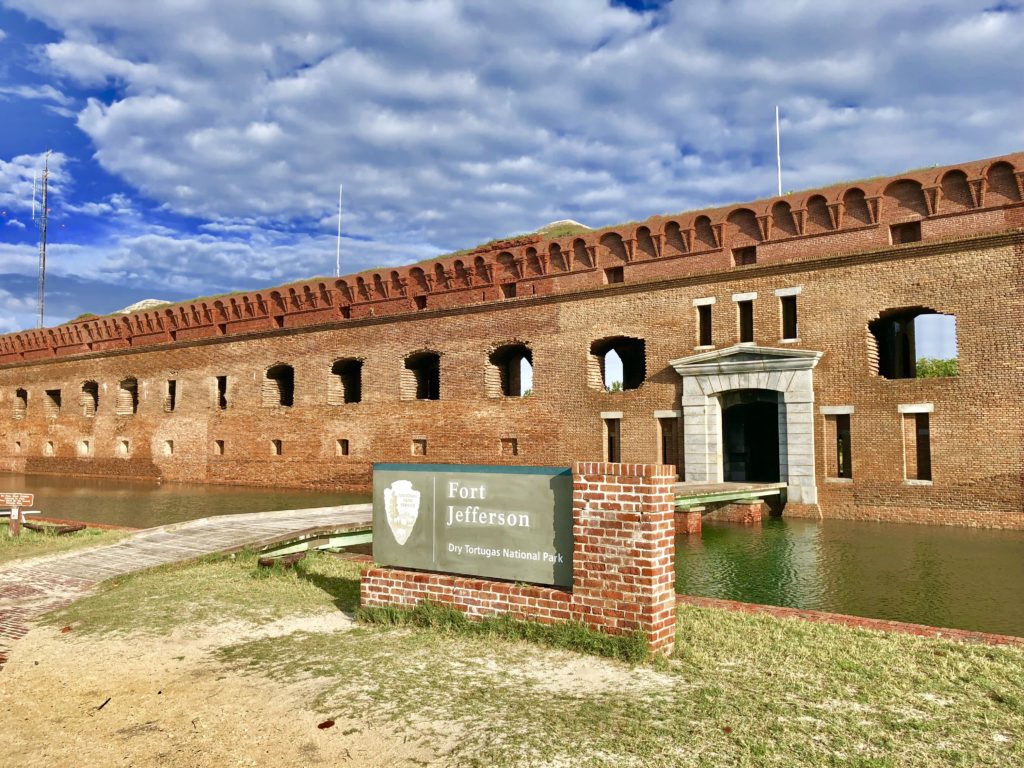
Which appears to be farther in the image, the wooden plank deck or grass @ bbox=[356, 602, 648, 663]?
the wooden plank deck

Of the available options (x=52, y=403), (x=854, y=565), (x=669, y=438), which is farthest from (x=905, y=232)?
(x=52, y=403)

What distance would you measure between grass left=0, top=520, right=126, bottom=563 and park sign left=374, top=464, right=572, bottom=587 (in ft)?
19.9

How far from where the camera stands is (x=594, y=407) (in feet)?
61.8

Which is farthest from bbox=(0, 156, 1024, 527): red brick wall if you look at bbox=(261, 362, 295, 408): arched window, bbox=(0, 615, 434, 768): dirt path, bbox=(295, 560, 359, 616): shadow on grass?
bbox=(0, 615, 434, 768): dirt path

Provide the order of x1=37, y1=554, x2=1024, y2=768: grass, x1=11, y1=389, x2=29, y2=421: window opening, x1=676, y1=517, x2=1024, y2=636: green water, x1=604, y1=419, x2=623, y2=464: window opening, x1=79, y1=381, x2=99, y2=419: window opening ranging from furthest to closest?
1. x1=11, y1=389, x2=29, y2=421: window opening
2. x1=79, y1=381, x2=99, y2=419: window opening
3. x1=604, y1=419, x2=623, y2=464: window opening
4. x1=676, y1=517, x2=1024, y2=636: green water
5. x1=37, y1=554, x2=1024, y2=768: grass

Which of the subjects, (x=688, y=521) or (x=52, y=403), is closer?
(x=688, y=521)

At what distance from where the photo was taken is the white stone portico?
15.8m

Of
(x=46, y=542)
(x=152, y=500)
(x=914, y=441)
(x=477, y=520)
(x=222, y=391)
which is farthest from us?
(x=222, y=391)

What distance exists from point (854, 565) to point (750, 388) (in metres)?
7.31

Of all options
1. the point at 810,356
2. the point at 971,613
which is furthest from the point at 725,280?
the point at 971,613

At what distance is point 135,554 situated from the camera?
934 centimetres

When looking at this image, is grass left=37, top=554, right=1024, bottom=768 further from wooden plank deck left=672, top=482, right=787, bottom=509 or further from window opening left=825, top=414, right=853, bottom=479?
window opening left=825, top=414, right=853, bottom=479

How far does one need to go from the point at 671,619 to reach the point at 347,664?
233cm

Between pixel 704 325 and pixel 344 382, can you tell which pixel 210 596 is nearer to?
pixel 704 325
